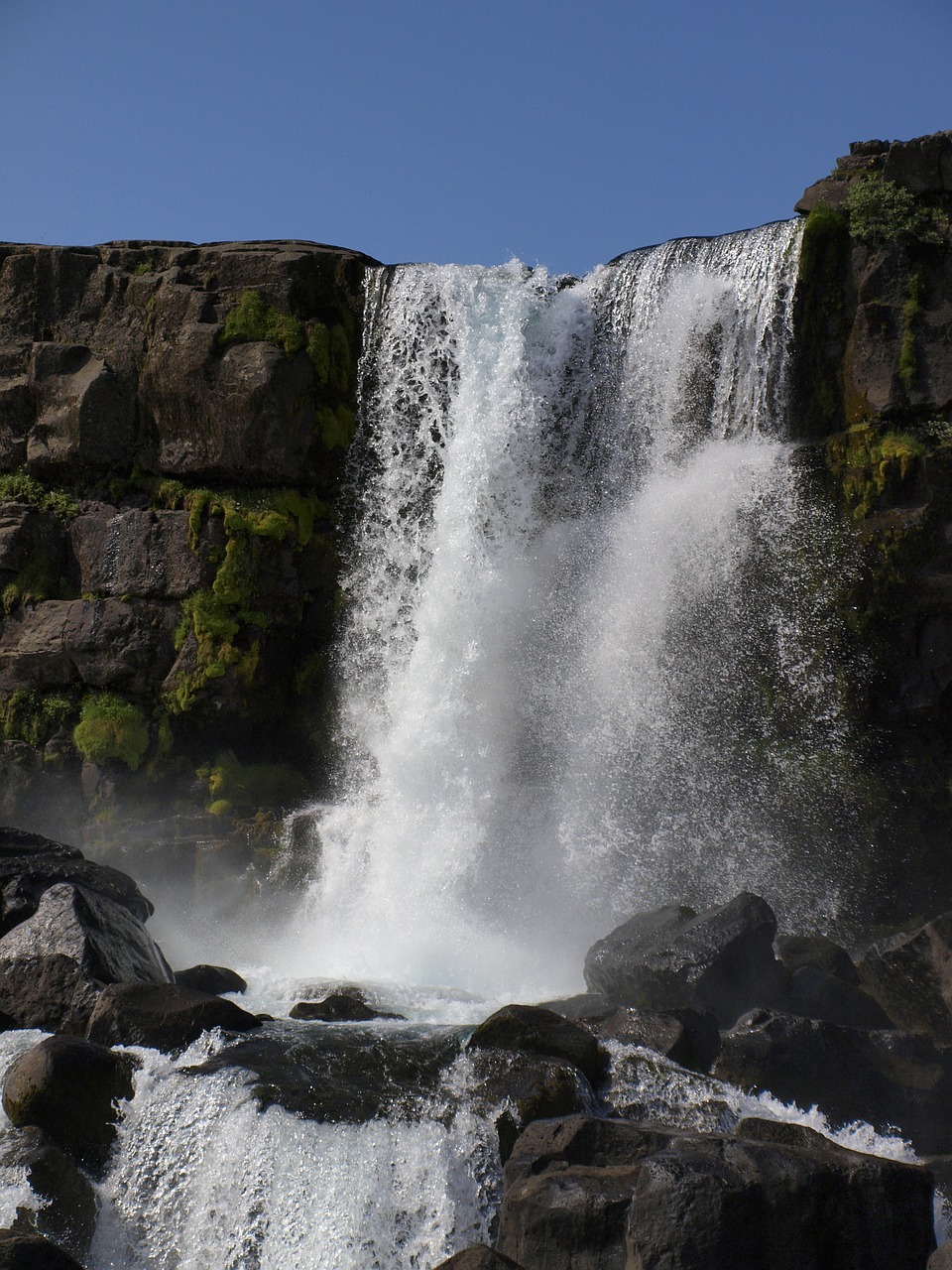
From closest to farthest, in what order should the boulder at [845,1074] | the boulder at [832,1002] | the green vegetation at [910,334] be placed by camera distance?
the boulder at [845,1074] → the boulder at [832,1002] → the green vegetation at [910,334]

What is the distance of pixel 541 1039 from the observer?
292 inches

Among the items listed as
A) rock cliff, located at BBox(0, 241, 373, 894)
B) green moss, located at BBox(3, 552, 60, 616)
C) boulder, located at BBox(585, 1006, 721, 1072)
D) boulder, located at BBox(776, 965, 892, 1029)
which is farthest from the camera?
green moss, located at BBox(3, 552, 60, 616)

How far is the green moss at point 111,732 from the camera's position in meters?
15.4

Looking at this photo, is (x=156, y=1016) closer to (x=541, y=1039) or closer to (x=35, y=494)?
(x=541, y=1039)

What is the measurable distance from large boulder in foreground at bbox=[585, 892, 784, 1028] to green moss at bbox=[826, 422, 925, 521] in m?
5.84

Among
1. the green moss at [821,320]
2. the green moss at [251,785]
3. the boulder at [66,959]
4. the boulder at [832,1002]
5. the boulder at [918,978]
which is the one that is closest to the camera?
the boulder at [66,959]

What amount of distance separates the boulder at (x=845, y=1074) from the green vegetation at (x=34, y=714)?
11.0 metres

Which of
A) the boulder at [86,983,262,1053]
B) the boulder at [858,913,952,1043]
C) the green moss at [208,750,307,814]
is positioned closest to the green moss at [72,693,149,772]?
the green moss at [208,750,307,814]

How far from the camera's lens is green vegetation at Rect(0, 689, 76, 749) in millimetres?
15680

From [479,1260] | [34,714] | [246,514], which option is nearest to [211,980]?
[479,1260]

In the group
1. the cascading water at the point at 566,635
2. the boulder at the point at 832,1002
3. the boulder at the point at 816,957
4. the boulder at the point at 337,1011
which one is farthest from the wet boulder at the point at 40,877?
the boulder at the point at 816,957

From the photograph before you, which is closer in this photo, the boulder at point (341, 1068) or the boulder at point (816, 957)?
the boulder at point (341, 1068)

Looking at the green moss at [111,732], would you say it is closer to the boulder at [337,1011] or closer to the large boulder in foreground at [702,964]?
the boulder at [337,1011]

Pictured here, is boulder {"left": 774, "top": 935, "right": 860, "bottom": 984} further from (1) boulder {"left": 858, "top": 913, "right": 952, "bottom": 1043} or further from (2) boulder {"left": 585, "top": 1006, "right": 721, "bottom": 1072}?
(2) boulder {"left": 585, "top": 1006, "right": 721, "bottom": 1072}
